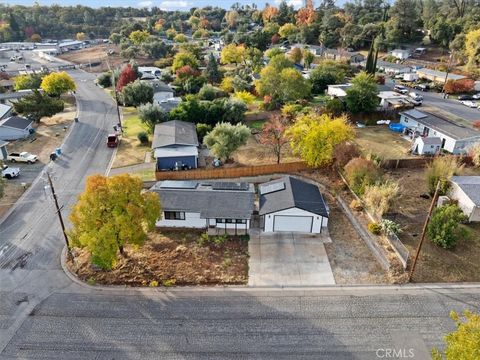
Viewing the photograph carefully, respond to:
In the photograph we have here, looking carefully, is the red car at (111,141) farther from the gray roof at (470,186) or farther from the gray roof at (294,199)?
the gray roof at (470,186)

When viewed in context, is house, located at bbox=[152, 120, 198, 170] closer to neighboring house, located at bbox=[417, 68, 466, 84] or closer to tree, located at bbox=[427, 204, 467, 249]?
tree, located at bbox=[427, 204, 467, 249]

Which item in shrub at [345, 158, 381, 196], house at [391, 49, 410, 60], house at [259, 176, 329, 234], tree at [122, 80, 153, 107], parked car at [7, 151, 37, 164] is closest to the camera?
house at [259, 176, 329, 234]

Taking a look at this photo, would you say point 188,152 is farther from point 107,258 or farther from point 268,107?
point 268,107

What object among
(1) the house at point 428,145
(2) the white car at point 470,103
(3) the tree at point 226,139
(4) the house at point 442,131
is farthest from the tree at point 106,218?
(2) the white car at point 470,103

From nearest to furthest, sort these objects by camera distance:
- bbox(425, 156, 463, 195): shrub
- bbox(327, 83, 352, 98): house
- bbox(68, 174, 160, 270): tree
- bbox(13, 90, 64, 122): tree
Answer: bbox(68, 174, 160, 270): tree
bbox(425, 156, 463, 195): shrub
bbox(13, 90, 64, 122): tree
bbox(327, 83, 352, 98): house

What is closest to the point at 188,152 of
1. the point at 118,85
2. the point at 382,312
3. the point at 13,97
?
the point at 382,312

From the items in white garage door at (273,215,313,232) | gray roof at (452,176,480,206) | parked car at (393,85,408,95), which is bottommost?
white garage door at (273,215,313,232)

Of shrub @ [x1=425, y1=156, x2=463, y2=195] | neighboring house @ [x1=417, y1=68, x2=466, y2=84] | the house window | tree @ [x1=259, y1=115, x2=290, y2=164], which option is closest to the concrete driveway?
the house window
